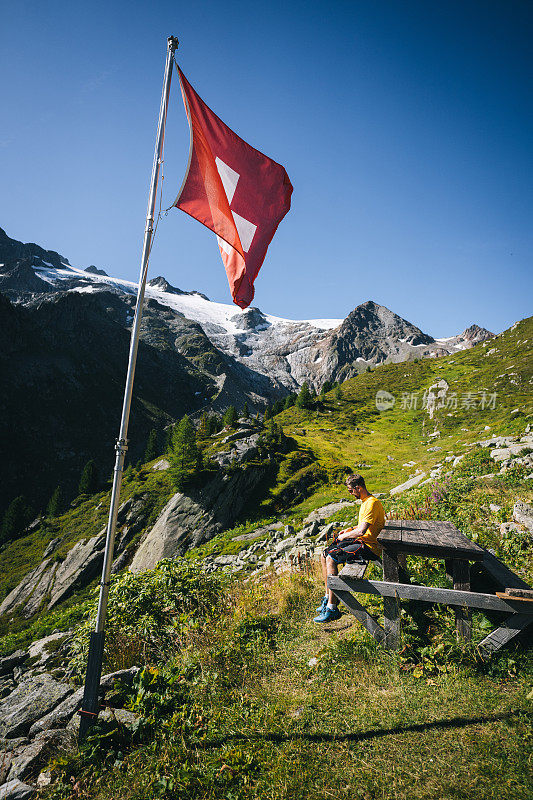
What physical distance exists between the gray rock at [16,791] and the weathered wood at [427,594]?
4350 mm

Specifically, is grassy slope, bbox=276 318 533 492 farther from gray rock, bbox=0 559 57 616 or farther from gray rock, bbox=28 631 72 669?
gray rock, bbox=0 559 57 616

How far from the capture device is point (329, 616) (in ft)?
21.4

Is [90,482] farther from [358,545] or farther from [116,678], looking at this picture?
[358,545]

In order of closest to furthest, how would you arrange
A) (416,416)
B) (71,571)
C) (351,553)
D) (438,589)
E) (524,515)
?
1. (438,589)
2. (351,553)
3. (524,515)
4. (71,571)
5. (416,416)

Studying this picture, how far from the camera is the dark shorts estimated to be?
20.0 feet

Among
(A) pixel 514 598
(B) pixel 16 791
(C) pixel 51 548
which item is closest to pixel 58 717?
(B) pixel 16 791

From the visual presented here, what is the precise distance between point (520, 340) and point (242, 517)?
58.7m

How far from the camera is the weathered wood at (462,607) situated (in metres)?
5.08

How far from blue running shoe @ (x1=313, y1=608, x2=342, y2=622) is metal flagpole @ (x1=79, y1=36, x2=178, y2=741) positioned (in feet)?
12.0

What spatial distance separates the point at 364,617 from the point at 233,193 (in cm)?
790

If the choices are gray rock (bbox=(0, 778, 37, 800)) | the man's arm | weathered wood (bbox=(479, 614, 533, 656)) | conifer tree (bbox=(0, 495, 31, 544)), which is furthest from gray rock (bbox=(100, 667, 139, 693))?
conifer tree (bbox=(0, 495, 31, 544))

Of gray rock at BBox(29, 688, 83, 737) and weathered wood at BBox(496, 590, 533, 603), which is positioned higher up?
weathered wood at BBox(496, 590, 533, 603)

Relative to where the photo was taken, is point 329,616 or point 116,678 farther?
point 329,616

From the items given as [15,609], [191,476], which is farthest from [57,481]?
[191,476]
